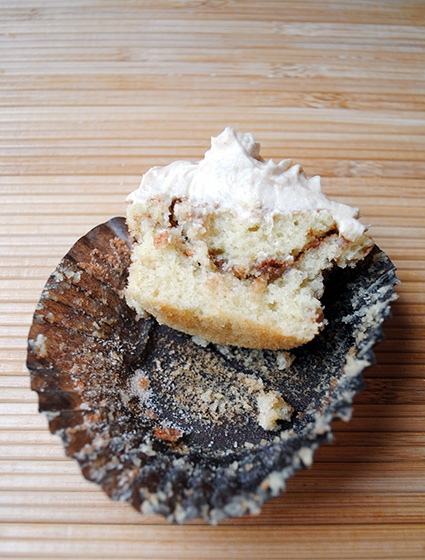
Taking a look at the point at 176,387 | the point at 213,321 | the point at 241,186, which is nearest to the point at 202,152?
the point at 241,186

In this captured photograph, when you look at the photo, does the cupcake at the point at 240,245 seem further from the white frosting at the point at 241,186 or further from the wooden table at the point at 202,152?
the wooden table at the point at 202,152

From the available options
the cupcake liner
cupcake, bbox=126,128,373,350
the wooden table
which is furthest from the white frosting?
the wooden table

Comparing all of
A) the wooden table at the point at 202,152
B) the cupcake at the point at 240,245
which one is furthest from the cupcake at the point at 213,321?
the wooden table at the point at 202,152

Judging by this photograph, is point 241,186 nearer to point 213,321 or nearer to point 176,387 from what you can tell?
point 213,321

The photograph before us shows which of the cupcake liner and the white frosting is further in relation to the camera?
the white frosting

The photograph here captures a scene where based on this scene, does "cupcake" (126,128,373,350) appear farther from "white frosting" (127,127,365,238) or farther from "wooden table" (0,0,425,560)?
"wooden table" (0,0,425,560)

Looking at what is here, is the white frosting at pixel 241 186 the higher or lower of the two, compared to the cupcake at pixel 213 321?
higher

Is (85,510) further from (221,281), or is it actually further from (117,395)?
(221,281)

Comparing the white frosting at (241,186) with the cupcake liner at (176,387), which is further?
the white frosting at (241,186)
